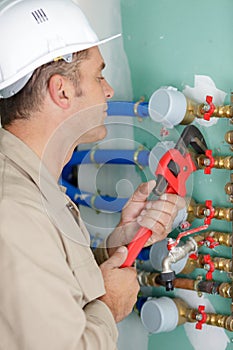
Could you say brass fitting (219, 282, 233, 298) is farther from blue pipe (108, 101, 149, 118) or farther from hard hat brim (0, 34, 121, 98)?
hard hat brim (0, 34, 121, 98)

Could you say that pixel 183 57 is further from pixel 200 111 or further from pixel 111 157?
pixel 111 157

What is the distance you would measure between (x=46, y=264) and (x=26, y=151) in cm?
26

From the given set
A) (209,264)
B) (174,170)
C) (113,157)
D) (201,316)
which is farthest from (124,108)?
(201,316)

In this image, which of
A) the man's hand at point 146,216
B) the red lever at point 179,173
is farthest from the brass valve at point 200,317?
the red lever at point 179,173

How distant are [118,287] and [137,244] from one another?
6.0 inches

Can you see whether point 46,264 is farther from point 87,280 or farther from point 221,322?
point 221,322

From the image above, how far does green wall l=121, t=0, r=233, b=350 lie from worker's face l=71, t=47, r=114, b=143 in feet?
0.61

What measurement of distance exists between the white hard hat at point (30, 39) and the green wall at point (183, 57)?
337mm

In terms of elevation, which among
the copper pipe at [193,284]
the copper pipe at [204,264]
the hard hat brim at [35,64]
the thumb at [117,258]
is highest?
the hard hat brim at [35,64]

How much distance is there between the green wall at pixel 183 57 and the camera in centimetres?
149

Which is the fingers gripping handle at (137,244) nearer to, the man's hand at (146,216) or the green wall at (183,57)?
the man's hand at (146,216)

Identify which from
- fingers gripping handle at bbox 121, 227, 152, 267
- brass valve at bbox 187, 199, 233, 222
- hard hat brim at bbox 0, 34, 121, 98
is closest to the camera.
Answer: hard hat brim at bbox 0, 34, 121, 98

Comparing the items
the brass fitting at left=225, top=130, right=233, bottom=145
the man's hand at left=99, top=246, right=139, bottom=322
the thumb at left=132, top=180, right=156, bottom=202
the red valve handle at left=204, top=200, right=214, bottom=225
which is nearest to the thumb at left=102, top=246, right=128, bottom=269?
the man's hand at left=99, top=246, right=139, bottom=322

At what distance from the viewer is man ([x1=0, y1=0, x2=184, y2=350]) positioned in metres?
1.09
